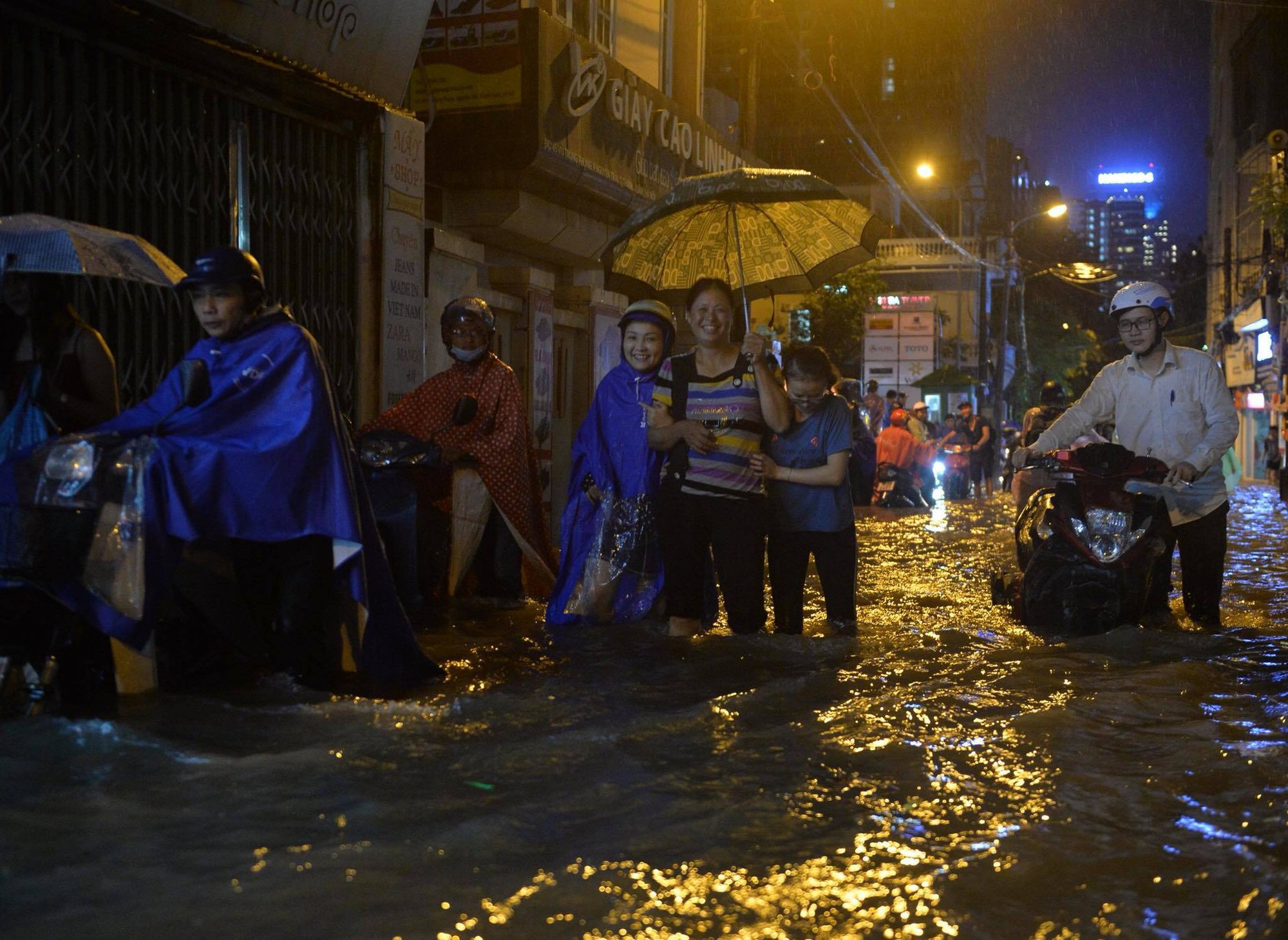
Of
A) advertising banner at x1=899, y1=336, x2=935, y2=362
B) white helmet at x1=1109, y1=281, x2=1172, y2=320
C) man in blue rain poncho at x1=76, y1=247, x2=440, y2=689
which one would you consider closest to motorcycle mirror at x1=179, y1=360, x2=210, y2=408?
man in blue rain poncho at x1=76, y1=247, x2=440, y2=689

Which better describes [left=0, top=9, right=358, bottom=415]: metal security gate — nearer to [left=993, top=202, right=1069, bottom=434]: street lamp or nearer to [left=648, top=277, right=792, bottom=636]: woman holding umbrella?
[left=648, top=277, right=792, bottom=636]: woman holding umbrella

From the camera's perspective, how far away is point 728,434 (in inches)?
231

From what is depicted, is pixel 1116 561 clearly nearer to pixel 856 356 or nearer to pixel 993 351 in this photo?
pixel 856 356

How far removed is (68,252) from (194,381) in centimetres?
83

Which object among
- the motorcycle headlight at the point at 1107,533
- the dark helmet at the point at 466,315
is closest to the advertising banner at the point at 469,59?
the dark helmet at the point at 466,315

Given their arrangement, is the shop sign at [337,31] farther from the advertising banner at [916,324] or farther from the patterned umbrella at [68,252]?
the advertising banner at [916,324]

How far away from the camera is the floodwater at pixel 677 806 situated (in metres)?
2.80

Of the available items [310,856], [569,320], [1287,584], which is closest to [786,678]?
[310,856]

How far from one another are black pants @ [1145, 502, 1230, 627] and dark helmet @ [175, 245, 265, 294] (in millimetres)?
4361

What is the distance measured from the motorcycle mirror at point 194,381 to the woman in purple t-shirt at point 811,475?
232cm

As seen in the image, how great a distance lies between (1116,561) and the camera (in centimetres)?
648

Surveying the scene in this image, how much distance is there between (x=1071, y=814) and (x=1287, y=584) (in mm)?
6953

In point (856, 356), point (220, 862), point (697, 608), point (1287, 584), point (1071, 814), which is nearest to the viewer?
point (220, 862)

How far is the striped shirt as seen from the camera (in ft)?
19.2
